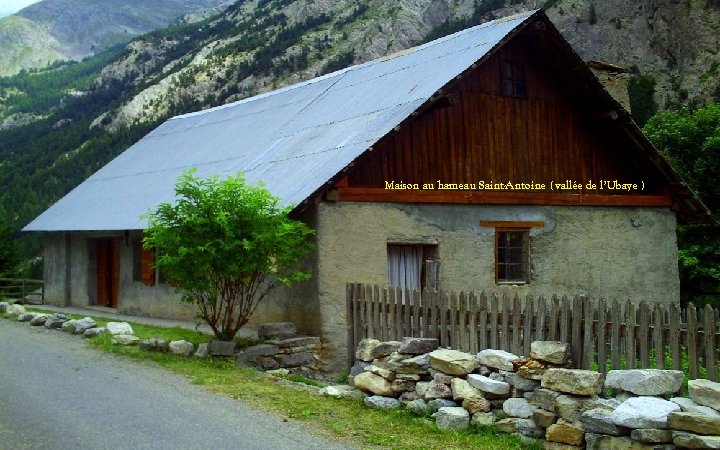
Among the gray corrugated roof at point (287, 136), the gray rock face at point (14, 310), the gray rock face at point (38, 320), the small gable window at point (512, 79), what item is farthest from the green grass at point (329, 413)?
the gray rock face at point (14, 310)

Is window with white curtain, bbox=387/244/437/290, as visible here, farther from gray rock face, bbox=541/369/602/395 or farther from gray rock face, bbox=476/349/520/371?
gray rock face, bbox=541/369/602/395

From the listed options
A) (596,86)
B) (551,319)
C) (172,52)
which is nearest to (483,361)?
(551,319)

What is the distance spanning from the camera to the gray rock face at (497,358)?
834 centimetres

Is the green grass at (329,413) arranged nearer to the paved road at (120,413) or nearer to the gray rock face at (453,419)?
the gray rock face at (453,419)

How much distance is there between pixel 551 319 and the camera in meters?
8.38

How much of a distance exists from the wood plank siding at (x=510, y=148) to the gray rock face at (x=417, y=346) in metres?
4.74

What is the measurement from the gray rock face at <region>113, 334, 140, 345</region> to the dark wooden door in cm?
763

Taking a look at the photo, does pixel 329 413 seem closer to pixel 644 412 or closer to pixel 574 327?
pixel 574 327

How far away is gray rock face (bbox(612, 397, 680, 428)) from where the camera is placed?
659cm

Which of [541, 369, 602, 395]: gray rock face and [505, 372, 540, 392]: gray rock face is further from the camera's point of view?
[505, 372, 540, 392]: gray rock face

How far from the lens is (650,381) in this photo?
7.01 metres

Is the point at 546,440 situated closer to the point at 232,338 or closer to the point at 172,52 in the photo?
the point at 232,338

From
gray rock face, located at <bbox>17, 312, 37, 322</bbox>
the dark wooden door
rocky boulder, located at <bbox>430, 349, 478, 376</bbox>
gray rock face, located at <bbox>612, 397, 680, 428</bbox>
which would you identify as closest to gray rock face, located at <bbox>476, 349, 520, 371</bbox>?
rocky boulder, located at <bbox>430, 349, 478, 376</bbox>

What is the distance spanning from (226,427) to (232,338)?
189 inches
